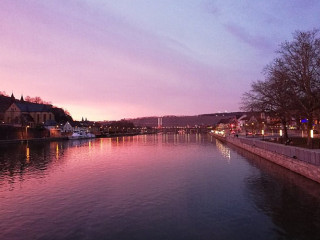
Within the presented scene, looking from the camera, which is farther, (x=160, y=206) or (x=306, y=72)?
(x=306, y=72)

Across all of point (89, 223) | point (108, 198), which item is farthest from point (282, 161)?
point (89, 223)

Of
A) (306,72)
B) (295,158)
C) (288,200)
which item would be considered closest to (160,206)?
(288,200)

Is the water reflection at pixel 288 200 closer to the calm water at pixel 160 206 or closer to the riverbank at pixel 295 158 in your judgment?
the calm water at pixel 160 206

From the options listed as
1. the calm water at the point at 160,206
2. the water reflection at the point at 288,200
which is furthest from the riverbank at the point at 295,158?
the calm water at the point at 160,206

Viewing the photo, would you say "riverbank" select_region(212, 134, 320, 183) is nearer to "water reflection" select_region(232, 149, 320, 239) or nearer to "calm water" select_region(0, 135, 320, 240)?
"water reflection" select_region(232, 149, 320, 239)

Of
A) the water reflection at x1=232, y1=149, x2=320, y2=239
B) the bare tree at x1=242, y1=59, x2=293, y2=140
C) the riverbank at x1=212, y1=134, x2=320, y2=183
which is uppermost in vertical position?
the bare tree at x1=242, y1=59, x2=293, y2=140

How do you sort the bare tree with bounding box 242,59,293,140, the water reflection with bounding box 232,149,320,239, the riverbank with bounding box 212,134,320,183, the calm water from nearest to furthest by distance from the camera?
the calm water, the water reflection with bounding box 232,149,320,239, the riverbank with bounding box 212,134,320,183, the bare tree with bounding box 242,59,293,140

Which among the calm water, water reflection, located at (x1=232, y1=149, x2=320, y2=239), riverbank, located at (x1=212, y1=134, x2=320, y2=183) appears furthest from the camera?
riverbank, located at (x1=212, y1=134, x2=320, y2=183)

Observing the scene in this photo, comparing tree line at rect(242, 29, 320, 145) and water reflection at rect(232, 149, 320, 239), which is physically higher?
tree line at rect(242, 29, 320, 145)

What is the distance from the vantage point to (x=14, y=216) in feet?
59.8

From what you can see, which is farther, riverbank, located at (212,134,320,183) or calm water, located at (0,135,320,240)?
riverbank, located at (212,134,320,183)

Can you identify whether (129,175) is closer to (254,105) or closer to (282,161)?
(282,161)

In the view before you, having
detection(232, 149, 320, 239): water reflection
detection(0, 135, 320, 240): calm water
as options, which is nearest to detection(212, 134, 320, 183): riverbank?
detection(232, 149, 320, 239): water reflection

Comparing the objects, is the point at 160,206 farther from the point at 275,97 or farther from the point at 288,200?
the point at 275,97
